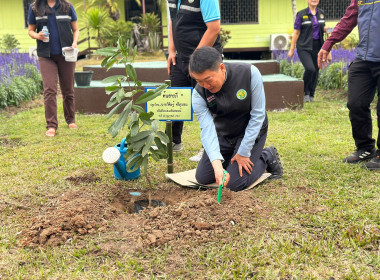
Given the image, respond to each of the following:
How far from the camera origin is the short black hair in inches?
116

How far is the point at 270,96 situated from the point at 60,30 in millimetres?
3420

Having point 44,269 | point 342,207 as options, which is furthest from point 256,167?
point 44,269

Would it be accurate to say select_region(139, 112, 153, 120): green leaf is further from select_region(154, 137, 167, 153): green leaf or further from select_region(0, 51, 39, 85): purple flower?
select_region(0, 51, 39, 85): purple flower

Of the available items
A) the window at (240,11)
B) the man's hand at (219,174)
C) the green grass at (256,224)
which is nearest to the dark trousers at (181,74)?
the green grass at (256,224)

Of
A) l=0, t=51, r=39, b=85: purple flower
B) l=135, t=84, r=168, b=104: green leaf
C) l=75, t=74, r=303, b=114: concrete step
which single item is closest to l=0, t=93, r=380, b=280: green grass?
l=135, t=84, r=168, b=104: green leaf

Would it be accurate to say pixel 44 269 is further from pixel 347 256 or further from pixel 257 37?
pixel 257 37

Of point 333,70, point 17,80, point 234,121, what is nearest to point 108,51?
point 234,121

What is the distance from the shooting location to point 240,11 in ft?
53.8

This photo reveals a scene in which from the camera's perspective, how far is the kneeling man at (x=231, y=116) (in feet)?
10.0

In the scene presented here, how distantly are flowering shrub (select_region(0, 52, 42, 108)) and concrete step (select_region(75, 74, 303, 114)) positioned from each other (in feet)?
4.33

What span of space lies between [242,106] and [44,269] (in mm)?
1814

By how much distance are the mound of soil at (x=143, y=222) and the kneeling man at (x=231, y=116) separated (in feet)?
0.73

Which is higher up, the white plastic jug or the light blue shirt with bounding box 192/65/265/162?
the white plastic jug

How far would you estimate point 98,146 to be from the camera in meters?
5.09
